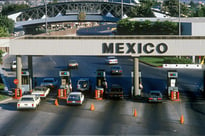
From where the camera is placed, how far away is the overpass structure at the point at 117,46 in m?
57.4

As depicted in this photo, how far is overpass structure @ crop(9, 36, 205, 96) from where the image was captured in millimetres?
57406

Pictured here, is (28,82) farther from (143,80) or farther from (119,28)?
(119,28)

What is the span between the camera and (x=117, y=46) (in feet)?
189

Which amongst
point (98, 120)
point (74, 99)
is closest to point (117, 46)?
point (74, 99)

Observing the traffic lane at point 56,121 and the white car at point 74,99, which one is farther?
the white car at point 74,99

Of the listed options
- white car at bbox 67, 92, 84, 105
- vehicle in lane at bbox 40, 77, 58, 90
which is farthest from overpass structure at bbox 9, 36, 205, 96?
vehicle in lane at bbox 40, 77, 58, 90

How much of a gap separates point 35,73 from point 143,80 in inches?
785

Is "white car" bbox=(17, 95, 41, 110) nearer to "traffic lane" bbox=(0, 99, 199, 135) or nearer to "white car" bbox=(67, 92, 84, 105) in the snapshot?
"traffic lane" bbox=(0, 99, 199, 135)

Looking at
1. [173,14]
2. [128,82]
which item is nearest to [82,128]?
[128,82]

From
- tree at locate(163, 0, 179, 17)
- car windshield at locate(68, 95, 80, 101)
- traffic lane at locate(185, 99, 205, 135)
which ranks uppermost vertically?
tree at locate(163, 0, 179, 17)

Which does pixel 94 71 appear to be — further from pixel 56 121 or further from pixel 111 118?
pixel 56 121

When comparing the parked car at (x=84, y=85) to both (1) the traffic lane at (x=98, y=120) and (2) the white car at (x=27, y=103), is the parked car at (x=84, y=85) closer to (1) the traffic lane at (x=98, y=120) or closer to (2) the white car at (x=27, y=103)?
(1) the traffic lane at (x=98, y=120)

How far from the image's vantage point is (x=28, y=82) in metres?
61.9

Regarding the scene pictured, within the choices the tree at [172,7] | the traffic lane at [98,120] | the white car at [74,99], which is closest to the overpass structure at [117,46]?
the white car at [74,99]
